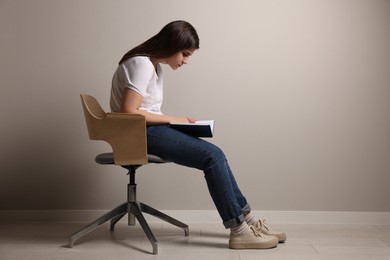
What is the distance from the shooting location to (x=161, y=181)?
121 inches

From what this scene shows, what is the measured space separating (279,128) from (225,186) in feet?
2.92

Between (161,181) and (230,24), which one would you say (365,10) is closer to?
(230,24)

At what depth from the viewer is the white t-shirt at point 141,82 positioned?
2.28 meters

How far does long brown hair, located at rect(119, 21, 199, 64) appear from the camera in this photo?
7.79 feet

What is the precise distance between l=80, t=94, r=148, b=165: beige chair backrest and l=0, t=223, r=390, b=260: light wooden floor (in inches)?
16.7

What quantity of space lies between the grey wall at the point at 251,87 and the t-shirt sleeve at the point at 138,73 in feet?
2.46

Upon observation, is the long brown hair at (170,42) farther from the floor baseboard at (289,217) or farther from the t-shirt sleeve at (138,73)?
the floor baseboard at (289,217)

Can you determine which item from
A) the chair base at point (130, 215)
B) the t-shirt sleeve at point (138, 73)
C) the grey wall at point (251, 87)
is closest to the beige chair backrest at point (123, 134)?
the t-shirt sleeve at point (138, 73)

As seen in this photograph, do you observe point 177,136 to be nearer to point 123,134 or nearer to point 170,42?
point 123,134

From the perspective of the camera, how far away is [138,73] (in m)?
2.28

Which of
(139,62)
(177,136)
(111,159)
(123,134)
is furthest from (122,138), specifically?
(139,62)

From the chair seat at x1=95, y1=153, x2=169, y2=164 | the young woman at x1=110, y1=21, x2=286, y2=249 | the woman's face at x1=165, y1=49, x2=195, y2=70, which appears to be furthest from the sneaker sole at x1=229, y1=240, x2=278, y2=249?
the woman's face at x1=165, y1=49, x2=195, y2=70

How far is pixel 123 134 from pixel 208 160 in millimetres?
396

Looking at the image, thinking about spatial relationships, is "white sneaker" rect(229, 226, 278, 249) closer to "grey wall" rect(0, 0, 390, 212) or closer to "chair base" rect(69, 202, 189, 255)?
"chair base" rect(69, 202, 189, 255)
